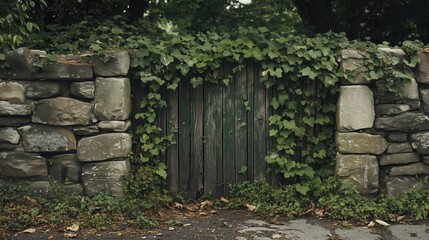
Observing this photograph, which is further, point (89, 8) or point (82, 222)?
point (89, 8)

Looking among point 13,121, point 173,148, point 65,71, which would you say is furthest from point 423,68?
point 13,121

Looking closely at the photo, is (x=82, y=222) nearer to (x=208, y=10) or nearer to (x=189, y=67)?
(x=189, y=67)

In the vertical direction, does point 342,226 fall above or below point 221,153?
below

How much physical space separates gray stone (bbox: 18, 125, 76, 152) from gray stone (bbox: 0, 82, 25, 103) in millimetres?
293

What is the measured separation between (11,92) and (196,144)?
1914mm

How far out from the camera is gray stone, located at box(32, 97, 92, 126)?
200 inches

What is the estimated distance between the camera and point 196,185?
5.59m

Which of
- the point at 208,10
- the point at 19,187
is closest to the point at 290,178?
the point at 19,187

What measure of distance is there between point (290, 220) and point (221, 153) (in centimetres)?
105

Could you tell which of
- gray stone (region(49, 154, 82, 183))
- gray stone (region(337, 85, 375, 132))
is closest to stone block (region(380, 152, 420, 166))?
gray stone (region(337, 85, 375, 132))

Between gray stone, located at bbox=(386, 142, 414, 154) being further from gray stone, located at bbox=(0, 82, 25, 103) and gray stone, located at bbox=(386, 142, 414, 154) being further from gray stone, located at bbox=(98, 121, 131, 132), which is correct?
gray stone, located at bbox=(0, 82, 25, 103)

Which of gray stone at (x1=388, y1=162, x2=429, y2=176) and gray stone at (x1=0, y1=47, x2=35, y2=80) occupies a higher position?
gray stone at (x1=0, y1=47, x2=35, y2=80)

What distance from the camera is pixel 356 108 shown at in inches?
206

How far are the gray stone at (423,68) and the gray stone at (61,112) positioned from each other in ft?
10.9
